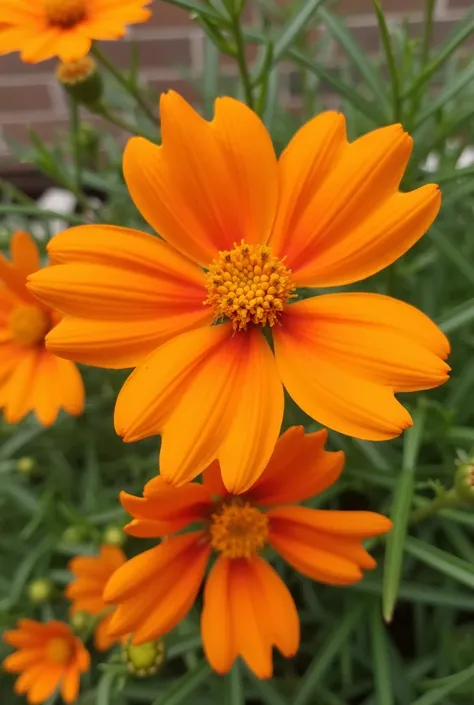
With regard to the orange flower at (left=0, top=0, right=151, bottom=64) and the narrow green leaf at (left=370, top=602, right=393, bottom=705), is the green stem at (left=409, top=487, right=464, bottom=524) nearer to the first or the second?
the narrow green leaf at (left=370, top=602, right=393, bottom=705)

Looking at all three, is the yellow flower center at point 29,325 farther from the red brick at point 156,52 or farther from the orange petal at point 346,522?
the red brick at point 156,52

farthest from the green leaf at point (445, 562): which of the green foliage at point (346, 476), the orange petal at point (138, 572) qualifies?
the orange petal at point (138, 572)

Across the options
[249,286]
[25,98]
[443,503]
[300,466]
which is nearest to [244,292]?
[249,286]

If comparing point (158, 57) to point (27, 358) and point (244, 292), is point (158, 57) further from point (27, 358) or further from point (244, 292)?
point (244, 292)

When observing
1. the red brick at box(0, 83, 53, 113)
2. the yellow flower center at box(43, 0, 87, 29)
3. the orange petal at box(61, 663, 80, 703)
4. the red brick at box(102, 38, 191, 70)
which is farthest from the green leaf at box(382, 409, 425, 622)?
the red brick at box(0, 83, 53, 113)

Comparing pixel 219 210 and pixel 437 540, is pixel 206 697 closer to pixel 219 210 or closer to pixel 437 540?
pixel 437 540
